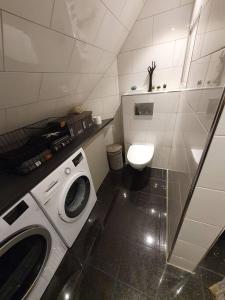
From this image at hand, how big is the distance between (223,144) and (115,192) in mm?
1447

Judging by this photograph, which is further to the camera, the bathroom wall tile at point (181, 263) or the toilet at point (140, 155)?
the toilet at point (140, 155)

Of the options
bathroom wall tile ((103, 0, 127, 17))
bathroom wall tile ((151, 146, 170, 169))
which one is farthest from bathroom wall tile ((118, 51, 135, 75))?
bathroom wall tile ((151, 146, 170, 169))

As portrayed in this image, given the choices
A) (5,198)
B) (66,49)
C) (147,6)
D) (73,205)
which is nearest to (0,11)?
(66,49)

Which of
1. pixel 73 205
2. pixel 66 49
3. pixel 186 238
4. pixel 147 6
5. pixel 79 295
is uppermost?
pixel 147 6

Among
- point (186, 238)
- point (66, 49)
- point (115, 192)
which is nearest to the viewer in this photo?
point (186, 238)

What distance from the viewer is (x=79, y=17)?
2.62ft

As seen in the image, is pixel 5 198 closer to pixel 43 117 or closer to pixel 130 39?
pixel 43 117

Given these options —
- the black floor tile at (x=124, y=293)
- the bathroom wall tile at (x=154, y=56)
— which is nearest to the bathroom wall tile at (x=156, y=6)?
the bathroom wall tile at (x=154, y=56)

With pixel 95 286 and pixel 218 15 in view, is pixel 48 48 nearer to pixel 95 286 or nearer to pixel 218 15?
pixel 218 15

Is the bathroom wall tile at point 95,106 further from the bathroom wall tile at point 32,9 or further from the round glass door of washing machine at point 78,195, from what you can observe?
the bathroom wall tile at point 32,9

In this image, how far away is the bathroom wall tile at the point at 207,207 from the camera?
0.57 m

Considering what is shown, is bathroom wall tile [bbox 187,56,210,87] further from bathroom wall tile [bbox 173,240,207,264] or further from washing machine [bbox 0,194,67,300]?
washing machine [bbox 0,194,67,300]

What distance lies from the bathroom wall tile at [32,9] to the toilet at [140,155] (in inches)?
52.7

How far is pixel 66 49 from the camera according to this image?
36.0 inches
